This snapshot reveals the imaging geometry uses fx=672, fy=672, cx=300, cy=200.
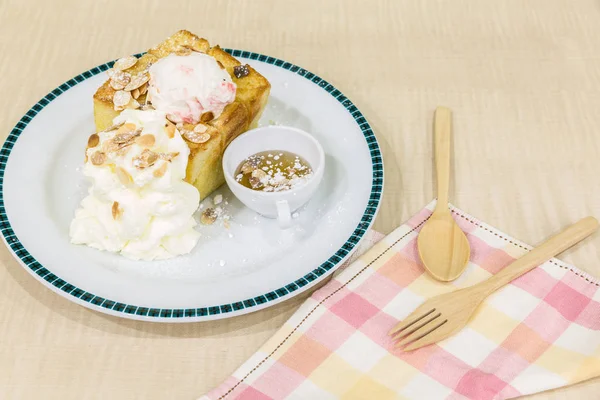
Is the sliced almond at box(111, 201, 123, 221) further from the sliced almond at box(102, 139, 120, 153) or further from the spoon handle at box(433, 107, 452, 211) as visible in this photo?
the spoon handle at box(433, 107, 452, 211)

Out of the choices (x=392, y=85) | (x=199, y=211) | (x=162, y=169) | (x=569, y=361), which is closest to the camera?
(x=569, y=361)

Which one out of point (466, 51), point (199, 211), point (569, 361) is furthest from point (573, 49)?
point (199, 211)

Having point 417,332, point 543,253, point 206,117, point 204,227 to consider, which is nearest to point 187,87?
point 206,117

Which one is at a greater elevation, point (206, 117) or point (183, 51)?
point (183, 51)

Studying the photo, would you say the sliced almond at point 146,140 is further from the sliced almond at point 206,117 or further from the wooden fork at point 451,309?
the wooden fork at point 451,309

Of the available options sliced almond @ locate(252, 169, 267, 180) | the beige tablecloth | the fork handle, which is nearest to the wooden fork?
the fork handle

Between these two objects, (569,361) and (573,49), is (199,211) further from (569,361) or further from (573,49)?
(573,49)

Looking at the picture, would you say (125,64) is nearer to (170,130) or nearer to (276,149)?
(170,130)
